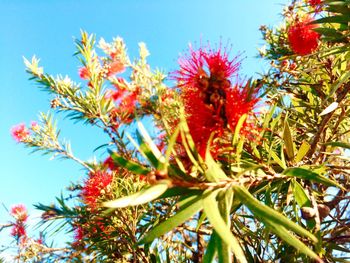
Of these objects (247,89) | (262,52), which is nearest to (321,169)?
Answer: (247,89)

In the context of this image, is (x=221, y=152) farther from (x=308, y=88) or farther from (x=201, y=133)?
(x=308, y=88)

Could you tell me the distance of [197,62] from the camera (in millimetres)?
985

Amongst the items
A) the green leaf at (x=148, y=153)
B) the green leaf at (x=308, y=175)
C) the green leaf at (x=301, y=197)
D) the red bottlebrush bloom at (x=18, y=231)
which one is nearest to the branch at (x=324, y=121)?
the green leaf at (x=301, y=197)

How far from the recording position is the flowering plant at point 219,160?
62 centimetres

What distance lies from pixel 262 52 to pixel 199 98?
1947mm

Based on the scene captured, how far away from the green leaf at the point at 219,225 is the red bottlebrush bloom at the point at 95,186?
83cm

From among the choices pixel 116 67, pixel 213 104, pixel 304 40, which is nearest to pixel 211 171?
pixel 213 104

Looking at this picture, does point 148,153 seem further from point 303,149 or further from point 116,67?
point 116,67

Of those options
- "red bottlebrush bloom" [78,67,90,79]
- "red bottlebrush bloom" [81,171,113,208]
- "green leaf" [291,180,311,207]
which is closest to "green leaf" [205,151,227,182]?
"green leaf" [291,180,311,207]

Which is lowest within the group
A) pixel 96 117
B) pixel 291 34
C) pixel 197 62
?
pixel 197 62

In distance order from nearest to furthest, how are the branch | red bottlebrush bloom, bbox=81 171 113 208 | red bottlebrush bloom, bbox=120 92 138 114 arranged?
the branch
red bottlebrush bloom, bbox=81 171 113 208
red bottlebrush bloom, bbox=120 92 138 114

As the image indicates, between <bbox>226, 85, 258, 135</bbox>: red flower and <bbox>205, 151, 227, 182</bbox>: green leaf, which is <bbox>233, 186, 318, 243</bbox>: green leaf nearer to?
<bbox>205, 151, 227, 182</bbox>: green leaf

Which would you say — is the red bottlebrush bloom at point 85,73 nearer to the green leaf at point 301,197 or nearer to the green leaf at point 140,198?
the green leaf at point 301,197

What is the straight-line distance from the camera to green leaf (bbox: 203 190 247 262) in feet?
1.61
